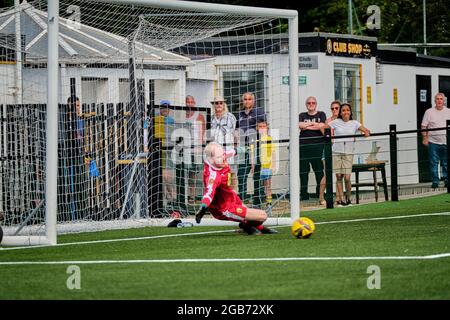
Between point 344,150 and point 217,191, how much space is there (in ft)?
26.8

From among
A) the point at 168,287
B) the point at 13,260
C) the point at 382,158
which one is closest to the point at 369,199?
the point at 382,158

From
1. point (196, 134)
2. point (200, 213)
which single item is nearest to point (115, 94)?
point (196, 134)

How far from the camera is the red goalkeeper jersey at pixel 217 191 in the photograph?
13996mm

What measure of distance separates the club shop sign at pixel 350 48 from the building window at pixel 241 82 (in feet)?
8.95

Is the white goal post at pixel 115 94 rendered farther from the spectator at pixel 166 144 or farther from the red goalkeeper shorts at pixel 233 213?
the red goalkeeper shorts at pixel 233 213

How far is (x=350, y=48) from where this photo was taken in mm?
26266

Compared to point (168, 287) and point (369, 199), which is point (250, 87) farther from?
point (168, 287)

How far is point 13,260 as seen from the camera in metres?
12.1

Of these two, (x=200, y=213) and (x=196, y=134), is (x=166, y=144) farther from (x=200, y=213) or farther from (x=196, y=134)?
(x=200, y=213)

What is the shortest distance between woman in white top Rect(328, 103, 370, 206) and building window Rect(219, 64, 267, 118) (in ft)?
5.49

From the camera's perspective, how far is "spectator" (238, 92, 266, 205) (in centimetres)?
1895

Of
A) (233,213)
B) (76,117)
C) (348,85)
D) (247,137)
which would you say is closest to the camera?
(233,213)

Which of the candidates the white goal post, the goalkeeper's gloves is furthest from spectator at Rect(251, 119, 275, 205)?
the goalkeeper's gloves
